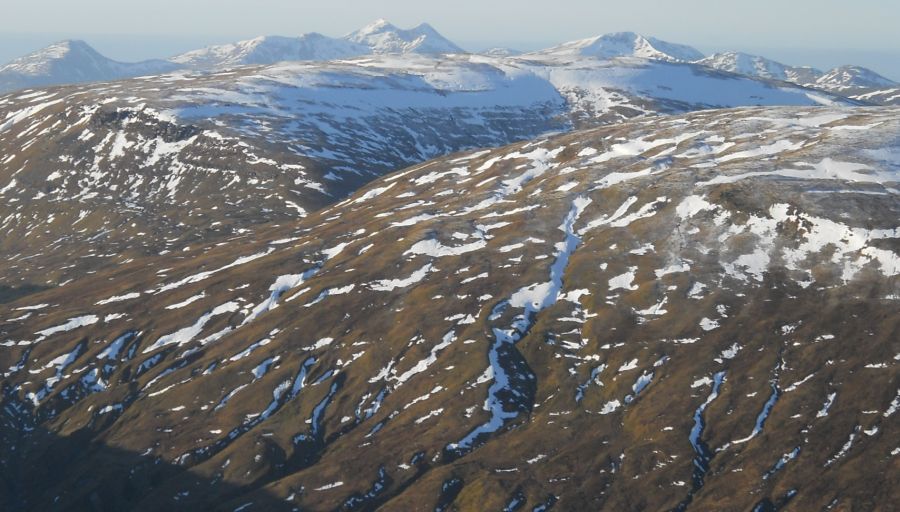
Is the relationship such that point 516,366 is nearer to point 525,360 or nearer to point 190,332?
point 525,360

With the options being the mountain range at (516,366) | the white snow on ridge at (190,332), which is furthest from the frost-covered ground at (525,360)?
the white snow on ridge at (190,332)

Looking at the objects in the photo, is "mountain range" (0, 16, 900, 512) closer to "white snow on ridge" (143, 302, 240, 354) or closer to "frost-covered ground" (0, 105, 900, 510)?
"frost-covered ground" (0, 105, 900, 510)

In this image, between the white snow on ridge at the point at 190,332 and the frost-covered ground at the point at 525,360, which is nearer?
the frost-covered ground at the point at 525,360

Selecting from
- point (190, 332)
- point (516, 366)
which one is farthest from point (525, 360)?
point (190, 332)

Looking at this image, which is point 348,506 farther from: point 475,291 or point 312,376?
point 475,291

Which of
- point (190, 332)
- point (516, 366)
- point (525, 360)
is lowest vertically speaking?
point (516, 366)

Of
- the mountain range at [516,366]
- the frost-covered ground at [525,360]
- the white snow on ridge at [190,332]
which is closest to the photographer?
the mountain range at [516,366]

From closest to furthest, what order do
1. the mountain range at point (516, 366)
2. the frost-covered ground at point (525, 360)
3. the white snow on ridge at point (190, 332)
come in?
1. the mountain range at point (516, 366)
2. the frost-covered ground at point (525, 360)
3. the white snow on ridge at point (190, 332)

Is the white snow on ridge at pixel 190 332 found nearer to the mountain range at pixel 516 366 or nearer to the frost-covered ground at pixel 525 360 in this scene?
the frost-covered ground at pixel 525 360

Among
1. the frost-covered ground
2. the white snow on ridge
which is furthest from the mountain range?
the white snow on ridge
